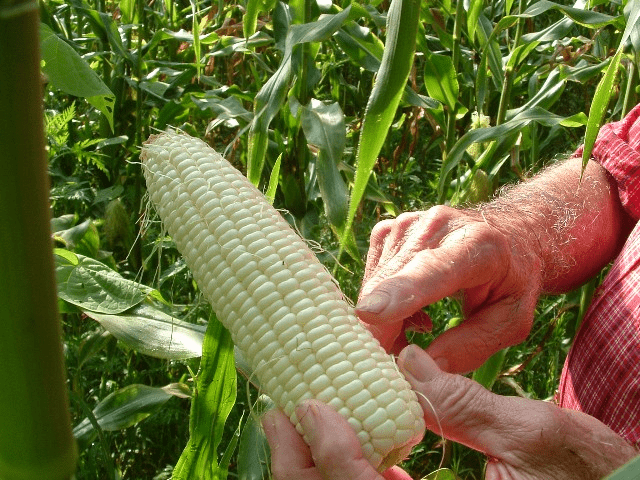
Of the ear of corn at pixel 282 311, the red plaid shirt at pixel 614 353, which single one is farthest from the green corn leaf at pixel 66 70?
the red plaid shirt at pixel 614 353

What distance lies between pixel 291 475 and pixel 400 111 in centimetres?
208

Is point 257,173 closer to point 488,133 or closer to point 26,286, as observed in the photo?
point 488,133

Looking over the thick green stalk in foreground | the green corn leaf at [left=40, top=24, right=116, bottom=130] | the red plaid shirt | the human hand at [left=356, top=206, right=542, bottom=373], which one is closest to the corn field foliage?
the green corn leaf at [left=40, top=24, right=116, bottom=130]

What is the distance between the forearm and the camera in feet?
4.50

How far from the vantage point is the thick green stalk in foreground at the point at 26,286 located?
0.24 m

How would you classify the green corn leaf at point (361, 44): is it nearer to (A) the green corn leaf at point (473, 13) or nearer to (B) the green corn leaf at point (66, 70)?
(A) the green corn leaf at point (473, 13)

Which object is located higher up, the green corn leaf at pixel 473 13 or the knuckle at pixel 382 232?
the green corn leaf at pixel 473 13

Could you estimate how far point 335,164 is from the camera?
158 centimetres

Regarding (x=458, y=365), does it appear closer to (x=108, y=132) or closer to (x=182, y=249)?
(x=182, y=249)

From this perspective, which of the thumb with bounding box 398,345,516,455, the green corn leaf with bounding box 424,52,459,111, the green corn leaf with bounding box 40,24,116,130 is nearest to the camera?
the green corn leaf with bounding box 40,24,116,130

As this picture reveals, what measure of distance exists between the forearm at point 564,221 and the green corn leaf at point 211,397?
19.5 inches

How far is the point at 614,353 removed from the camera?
1.23 m

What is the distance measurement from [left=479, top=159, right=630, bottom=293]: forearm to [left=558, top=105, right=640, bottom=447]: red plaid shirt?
8cm

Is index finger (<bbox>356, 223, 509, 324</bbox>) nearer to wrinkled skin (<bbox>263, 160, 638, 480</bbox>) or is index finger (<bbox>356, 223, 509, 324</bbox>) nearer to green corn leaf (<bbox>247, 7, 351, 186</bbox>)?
wrinkled skin (<bbox>263, 160, 638, 480</bbox>)
